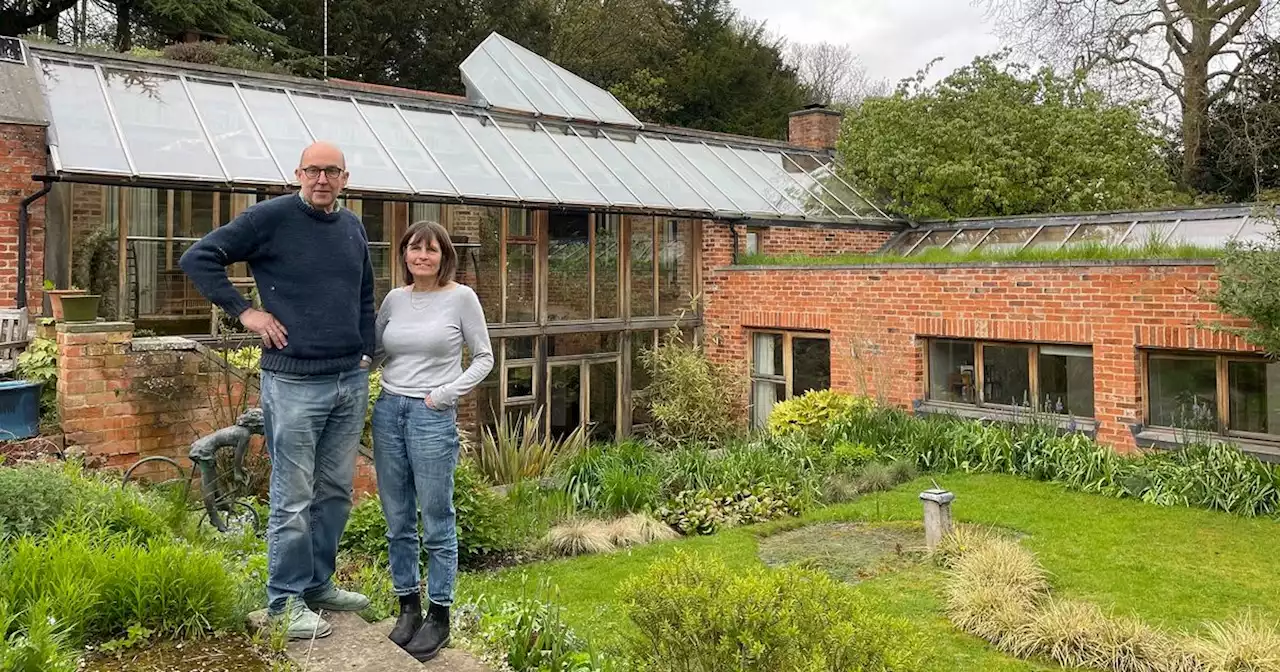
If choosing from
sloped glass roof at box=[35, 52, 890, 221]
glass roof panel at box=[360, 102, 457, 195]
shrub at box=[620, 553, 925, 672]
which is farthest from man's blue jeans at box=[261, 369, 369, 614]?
glass roof panel at box=[360, 102, 457, 195]

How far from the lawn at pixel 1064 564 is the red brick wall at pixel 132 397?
246 centimetres

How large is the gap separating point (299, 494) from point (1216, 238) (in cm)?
1066

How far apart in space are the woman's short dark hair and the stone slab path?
128 centimetres

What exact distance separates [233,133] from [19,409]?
427 centimetres

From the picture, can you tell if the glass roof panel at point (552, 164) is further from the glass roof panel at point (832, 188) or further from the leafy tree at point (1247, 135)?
the leafy tree at point (1247, 135)

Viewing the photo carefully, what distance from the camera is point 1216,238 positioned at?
33.5 ft

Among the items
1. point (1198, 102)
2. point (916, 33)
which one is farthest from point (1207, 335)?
point (916, 33)

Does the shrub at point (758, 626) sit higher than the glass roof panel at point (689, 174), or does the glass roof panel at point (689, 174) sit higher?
the glass roof panel at point (689, 174)

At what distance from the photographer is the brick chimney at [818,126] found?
17.2 m

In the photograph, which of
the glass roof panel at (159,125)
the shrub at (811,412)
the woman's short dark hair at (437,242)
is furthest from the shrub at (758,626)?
the glass roof panel at (159,125)

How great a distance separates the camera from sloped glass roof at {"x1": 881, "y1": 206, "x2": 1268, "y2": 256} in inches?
404

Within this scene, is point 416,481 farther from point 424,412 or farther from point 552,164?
point 552,164

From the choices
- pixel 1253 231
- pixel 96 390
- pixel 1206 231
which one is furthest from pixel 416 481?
pixel 1206 231

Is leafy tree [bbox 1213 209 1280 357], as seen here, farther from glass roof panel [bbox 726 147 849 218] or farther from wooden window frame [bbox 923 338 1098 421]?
A: glass roof panel [bbox 726 147 849 218]
